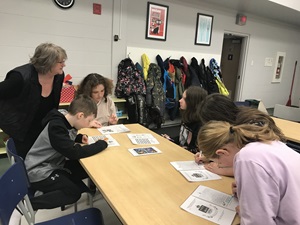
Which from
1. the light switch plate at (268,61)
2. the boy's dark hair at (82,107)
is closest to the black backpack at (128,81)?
the boy's dark hair at (82,107)

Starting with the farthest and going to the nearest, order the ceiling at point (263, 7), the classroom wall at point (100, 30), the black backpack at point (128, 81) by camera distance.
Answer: the ceiling at point (263, 7) < the black backpack at point (128, 81) < the classroom wall at point (100, 30)

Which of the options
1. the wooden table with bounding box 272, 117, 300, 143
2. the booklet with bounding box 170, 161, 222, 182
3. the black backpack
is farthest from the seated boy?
the black backpack

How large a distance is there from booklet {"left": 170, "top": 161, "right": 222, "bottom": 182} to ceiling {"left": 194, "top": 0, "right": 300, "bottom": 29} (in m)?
4.13

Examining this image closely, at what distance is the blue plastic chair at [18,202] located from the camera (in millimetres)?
1070

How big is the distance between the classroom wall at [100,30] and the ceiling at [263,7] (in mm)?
140

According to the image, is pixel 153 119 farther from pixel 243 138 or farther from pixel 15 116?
pixel 243 138

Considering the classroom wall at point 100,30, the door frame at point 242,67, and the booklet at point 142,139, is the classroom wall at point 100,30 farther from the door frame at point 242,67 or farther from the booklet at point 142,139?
the booklet at point 142,139

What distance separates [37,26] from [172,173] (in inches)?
115

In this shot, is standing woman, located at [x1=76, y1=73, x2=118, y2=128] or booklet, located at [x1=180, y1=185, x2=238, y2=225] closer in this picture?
booklet, located at [x1=180, y1=185, x2=238, y2=225]

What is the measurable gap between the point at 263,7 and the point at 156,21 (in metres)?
2.42

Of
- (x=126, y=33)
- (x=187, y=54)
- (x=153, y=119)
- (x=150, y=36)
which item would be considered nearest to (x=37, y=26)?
(x=126, y=33)

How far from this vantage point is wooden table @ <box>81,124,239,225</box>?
1015 mm

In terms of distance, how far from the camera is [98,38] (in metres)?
3.80

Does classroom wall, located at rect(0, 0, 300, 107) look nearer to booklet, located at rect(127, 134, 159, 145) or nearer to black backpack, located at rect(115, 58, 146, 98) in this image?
black backpack, located at rect(115, 58, 146, 98)
